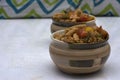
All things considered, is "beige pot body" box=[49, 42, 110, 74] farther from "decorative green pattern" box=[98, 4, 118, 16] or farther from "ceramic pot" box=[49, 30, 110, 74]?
"decorative green pattern" box=[98, 4, 118, 16]

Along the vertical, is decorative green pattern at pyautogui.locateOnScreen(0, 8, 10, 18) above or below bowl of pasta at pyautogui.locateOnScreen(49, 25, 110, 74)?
below

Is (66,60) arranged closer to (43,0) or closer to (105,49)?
(105,49)

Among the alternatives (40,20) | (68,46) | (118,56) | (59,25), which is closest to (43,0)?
(40,20)

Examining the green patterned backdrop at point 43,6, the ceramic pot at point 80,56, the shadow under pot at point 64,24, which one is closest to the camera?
the ceramic pot at point 80,56

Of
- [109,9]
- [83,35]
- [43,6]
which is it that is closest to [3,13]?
[43,6]

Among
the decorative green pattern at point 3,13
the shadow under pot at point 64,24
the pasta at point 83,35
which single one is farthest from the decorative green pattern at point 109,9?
the pasta at point 83,35

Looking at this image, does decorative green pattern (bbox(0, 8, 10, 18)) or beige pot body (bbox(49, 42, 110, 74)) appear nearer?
beige pot body (bbox(49, 42, 110, 74))

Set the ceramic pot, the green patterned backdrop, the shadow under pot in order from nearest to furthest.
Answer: the ceramic pot
the shadow under pot
the green patterned backdrop

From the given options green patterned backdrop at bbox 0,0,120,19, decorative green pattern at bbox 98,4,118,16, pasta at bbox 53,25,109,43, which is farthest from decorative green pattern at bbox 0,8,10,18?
pasta at bbox 53,25,109,43

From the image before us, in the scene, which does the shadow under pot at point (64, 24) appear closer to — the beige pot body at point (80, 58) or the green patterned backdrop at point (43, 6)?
the beige pot body at point (80, 58)
